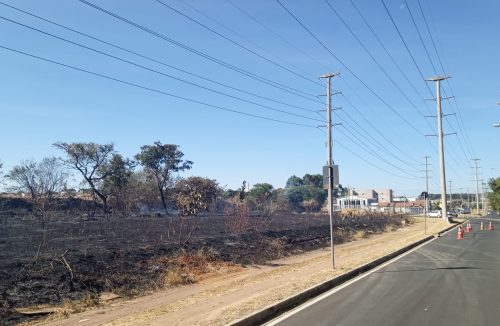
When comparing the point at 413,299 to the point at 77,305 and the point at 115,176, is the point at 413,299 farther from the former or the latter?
the point at 115,176

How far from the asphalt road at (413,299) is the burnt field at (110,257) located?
24.3 ft

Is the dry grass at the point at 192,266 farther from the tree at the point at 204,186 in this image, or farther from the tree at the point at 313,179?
the tree at the point at 313,179

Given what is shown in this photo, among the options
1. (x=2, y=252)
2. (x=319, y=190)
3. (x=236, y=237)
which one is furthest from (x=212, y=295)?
(x=319, y=190)

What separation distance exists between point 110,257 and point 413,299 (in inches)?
522

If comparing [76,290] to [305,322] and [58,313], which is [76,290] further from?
[305,322]

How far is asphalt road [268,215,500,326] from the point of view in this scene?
893 cm

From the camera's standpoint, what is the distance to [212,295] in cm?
1344

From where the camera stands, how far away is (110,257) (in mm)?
20109

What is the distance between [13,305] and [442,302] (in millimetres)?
11172

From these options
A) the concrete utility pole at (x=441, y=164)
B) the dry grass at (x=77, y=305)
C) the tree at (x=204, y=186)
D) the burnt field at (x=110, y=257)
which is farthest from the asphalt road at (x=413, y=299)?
the tree at (x=204, y=186)

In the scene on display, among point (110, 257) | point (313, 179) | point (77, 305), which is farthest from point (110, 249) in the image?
point (313, 179)

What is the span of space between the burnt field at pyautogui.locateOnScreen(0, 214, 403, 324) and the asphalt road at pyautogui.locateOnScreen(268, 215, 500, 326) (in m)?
7.41

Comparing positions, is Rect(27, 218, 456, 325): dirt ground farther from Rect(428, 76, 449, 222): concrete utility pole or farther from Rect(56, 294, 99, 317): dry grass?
Rect(428, 76, 449, 222): concrete utility pole

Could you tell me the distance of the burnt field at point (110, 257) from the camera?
49.8 feet
